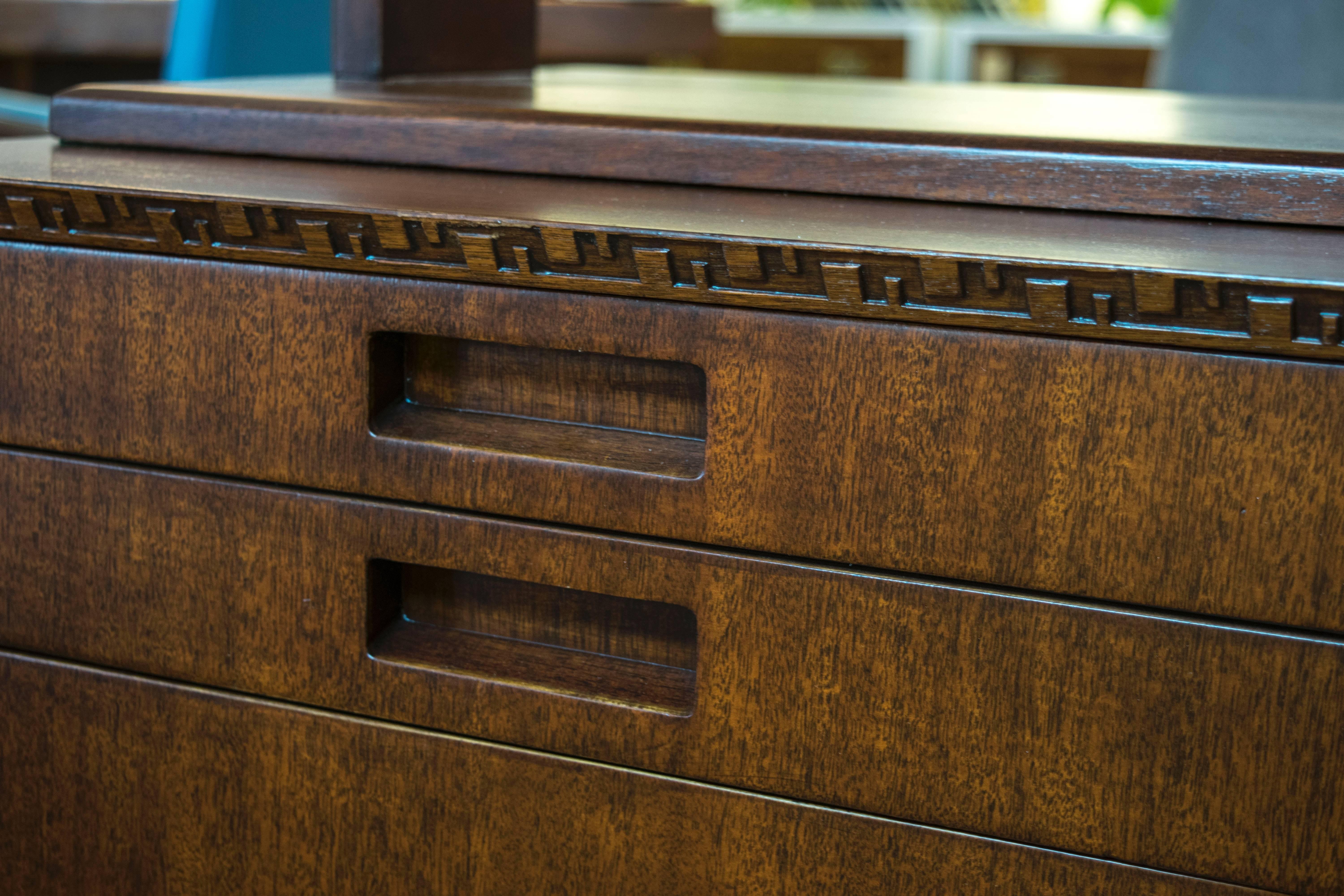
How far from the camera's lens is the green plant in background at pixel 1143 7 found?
2.78 meters

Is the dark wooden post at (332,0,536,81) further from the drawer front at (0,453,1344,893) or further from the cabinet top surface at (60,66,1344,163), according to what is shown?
the drawer front at (0,453,1344,893)

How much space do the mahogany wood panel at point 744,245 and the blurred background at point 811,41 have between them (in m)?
0.41

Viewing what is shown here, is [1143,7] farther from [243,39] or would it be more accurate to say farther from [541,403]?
[541,403]

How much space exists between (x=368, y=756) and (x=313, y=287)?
18 cm

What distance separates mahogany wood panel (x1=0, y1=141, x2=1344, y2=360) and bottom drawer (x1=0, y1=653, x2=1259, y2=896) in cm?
17

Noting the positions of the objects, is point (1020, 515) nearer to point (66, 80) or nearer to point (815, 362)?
point (815, 362)

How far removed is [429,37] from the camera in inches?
27.5

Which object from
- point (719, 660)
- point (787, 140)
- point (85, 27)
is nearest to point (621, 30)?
point (85, 27)

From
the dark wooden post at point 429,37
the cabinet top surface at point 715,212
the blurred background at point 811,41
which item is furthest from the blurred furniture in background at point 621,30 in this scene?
the cabinet top surface at point 715,212

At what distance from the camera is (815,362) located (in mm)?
379

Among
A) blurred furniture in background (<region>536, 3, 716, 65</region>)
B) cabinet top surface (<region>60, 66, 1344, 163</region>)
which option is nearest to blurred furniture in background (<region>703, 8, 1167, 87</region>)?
blurred furniture in background (<region>536, 3, 716, 65</region>)

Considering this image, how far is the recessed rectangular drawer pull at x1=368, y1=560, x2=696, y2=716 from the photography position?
44cm

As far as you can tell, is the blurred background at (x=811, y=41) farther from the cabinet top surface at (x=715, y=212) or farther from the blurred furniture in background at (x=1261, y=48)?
the cabinet top surface at (x=715, y=212)

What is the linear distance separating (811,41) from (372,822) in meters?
2.67
